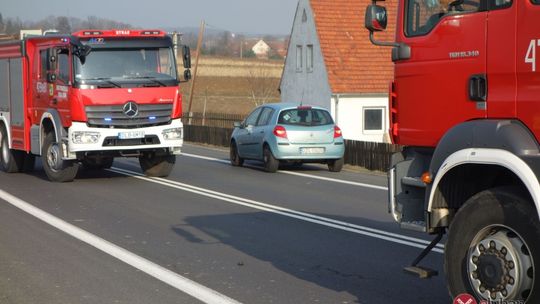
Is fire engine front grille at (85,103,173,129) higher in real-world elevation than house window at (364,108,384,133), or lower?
higher

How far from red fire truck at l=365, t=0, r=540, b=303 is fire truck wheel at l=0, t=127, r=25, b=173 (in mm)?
15260

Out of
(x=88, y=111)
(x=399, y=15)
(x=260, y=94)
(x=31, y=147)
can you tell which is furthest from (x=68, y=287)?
(x=260, y=94)

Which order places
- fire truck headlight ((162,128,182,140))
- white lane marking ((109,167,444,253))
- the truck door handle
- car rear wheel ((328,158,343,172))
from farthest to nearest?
1. car rear wheel ((328,158,343,172))
2. fire truck headlight ((162,128,182,140))
3. white lane marking ((109,167,444,253))
4. the truck door handle

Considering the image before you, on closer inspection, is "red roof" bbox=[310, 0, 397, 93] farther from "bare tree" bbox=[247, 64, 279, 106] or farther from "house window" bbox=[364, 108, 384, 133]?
"bare tree" bbox=[247, 64, 279, 106]

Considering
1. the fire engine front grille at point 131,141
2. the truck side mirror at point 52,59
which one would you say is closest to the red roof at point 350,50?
the fire engine front grille at point 131,141

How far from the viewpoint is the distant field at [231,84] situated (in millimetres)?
62734

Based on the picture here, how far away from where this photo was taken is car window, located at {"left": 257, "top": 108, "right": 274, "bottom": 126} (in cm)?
2309

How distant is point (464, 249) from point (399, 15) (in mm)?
2190

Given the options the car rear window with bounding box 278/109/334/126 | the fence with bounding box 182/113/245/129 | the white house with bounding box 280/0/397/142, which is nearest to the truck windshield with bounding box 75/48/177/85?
the car rear window with bounding box 278/109/334/126

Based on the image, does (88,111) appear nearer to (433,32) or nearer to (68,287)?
(68,287)

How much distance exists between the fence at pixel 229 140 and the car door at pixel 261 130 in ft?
9.00

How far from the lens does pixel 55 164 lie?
63.3 feet

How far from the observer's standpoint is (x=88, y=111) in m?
18.7

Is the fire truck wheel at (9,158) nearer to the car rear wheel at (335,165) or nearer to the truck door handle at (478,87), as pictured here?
the car rear wheel at (335,165)
